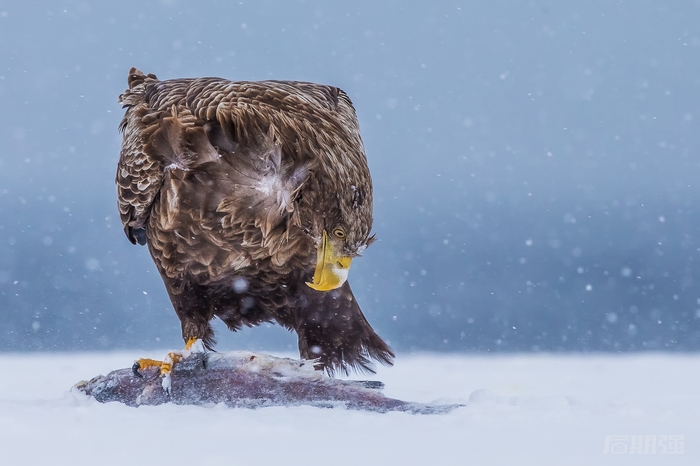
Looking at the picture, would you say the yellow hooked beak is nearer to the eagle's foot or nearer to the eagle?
the eagle

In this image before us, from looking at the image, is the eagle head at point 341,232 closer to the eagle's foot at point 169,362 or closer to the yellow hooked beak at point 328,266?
the yellow hooked beak at point 328,266

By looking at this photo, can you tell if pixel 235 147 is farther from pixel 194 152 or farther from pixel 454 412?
pixel 454 412

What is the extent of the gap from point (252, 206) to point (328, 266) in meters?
0.43

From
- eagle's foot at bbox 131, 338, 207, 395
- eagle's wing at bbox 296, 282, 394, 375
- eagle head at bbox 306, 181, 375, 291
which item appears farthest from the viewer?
eagle's wing at bbox 296, 282, 394, 375

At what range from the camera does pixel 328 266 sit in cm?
307

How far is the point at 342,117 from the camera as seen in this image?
3850 millimetres

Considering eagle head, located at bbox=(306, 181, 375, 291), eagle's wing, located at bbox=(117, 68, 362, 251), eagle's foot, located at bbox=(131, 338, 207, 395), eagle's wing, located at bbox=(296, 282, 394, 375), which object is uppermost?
eagle's wing, located at bbox=(117, 68, 362, 251)

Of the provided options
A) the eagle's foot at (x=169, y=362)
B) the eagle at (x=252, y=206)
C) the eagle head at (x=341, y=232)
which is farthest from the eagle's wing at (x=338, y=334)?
the eagle head at (x=341, y=232)

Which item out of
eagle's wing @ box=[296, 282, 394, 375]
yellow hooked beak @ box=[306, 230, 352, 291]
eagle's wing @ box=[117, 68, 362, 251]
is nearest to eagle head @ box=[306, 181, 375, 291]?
yellow hooked beak @ box=[306, 230, 352, 291]

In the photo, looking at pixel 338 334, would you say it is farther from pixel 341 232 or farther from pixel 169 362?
pixel 341 232

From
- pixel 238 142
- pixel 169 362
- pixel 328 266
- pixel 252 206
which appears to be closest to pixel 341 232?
pixel 328 266

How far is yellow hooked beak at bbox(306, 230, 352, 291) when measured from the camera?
120 inches

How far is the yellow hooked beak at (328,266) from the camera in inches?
120

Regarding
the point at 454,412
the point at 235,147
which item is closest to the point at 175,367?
the point at 235,147
